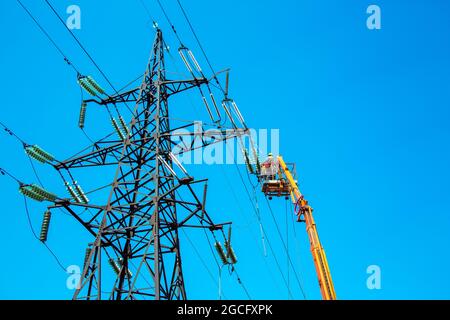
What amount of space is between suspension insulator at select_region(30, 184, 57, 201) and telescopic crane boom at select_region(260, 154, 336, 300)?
15.7 m

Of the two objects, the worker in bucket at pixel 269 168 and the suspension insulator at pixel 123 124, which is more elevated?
the worker in bucket at pixel 269 168

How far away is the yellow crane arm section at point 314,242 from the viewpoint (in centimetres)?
2696

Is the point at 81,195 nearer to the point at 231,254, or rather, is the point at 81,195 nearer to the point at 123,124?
the point at 123,124

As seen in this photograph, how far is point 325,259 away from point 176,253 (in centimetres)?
1249

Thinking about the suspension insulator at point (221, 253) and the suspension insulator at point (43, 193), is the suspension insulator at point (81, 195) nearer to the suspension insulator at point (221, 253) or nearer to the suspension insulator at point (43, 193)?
the suspension insulator at point (43, 193)

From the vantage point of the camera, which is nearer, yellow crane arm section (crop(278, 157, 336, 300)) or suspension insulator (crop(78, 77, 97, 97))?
suspension insulator (crop(78, 77, 97, 97))

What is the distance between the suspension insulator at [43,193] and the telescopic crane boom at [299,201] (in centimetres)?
1573

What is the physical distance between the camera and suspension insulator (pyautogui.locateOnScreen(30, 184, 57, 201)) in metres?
17.3

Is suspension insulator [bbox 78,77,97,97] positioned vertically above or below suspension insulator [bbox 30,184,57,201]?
above

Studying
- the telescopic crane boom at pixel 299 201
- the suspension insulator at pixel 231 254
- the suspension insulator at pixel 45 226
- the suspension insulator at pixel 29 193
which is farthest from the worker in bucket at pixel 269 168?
the suspension insulator at pixel 29 193

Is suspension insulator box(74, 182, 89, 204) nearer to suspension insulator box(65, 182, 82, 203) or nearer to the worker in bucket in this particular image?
suspension insulator box(65, 182, 82, 203)

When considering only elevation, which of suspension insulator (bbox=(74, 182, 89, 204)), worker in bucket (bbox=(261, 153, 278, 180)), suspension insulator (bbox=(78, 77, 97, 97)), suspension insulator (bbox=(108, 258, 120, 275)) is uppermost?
worker in bucket (bbox=(261, 153, 278, 180))

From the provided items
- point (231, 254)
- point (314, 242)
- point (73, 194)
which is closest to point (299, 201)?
point (314, 242)

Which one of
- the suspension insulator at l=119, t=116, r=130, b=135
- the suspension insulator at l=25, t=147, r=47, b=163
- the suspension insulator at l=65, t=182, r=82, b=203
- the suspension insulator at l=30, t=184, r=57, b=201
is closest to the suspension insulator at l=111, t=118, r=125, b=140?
the suspension insulator at l=119, t=116, r=130, b=135
